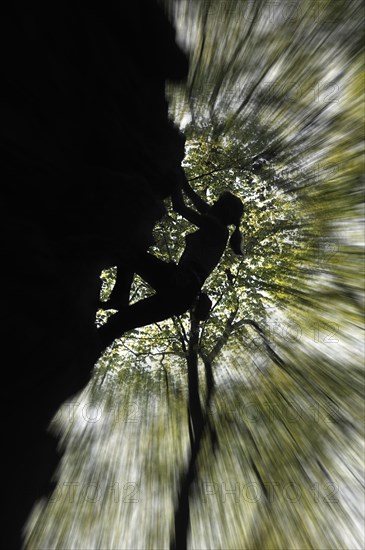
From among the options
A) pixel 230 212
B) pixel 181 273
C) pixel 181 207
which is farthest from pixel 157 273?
pixel 230 212

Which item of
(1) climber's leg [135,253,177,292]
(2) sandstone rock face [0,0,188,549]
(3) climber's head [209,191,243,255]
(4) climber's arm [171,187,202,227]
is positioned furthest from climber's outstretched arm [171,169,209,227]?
(1) climber's leg [135,253,177,292]

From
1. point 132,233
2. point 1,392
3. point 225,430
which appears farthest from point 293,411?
point 1,392

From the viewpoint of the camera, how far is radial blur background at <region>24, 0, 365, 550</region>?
6.18m

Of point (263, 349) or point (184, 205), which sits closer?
point (184, 205)

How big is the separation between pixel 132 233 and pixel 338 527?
551cm

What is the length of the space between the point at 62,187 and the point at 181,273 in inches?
61.6

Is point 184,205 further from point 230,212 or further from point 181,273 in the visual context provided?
point 181,273

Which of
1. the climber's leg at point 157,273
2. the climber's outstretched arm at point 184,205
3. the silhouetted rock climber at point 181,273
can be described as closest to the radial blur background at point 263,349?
the climber's outstretched arm at point 184,205

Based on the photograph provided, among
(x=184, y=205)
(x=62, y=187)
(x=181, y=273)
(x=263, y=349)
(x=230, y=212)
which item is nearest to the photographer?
(x=62, y=187)

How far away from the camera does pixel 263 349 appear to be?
807 centimetres

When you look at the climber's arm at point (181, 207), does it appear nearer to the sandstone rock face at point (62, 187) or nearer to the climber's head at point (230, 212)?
the climber's head at point (230, 212)

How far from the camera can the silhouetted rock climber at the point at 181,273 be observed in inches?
168

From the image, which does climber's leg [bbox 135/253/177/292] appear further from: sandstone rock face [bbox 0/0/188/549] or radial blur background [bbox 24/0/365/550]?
radial blur background [bbox 24/0/365/550]

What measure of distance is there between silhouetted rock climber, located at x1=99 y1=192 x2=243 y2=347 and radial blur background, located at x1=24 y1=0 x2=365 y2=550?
6.16 feet
